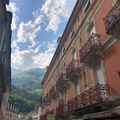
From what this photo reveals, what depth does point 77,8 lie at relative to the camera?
67.5 ft

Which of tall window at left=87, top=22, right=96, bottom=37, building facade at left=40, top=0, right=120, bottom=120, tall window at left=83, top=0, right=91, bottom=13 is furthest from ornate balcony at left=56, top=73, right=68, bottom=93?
tall window at left=83, top=0, right=91, bottom=13

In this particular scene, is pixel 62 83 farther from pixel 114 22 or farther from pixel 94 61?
pixel 114 22

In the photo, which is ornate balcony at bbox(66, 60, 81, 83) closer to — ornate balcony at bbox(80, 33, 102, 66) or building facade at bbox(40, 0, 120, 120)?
building facade at bbox(40, 0, 120, 120)

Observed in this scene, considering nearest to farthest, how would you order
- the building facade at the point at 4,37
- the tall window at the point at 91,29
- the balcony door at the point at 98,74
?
1. the balcony door at the point at 98,74
2. the tall window at the point at 91,29
3. the building facade at the point at 4,37

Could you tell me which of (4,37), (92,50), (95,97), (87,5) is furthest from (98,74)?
(4,37)

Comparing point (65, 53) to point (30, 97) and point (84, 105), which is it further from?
point (30, 97)

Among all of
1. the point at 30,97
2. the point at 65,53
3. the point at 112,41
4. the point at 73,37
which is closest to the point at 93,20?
the point at 112,41

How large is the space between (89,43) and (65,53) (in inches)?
387

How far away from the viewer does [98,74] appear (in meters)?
15.4

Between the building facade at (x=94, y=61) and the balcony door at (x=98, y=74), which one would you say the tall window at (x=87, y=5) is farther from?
the balcony door at (x=98, y=74)

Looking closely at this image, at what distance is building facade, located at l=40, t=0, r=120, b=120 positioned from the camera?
1225cm

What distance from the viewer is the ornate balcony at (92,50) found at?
14.4 metres

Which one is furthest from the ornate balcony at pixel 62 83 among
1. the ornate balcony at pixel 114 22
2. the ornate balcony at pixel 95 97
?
the ornate balcony at pixel 114 22

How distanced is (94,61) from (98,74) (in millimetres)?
964
